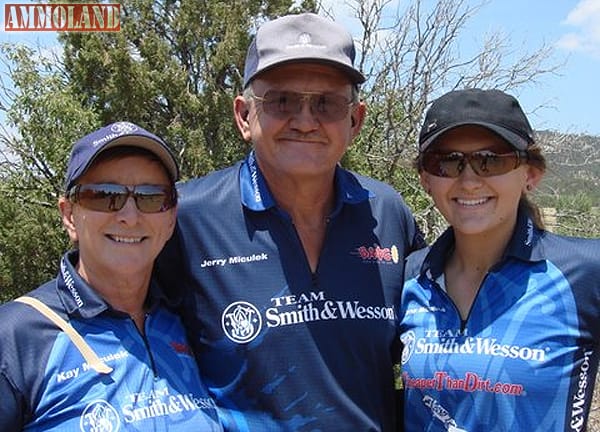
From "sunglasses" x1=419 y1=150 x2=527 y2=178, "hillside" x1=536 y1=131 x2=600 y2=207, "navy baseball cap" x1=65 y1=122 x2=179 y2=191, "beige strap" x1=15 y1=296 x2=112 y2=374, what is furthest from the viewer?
"hillside" x1=536 y1=131 x2=600 y2=207

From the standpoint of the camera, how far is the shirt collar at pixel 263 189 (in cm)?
296

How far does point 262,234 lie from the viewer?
2906 mm

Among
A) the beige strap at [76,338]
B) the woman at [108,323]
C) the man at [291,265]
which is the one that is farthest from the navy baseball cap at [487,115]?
the beige strap at [76,338]

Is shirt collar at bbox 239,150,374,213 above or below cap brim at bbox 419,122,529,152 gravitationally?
below

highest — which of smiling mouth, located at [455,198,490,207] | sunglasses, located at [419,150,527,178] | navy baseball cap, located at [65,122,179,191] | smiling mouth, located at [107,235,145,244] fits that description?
navy baseball cap, located at [65,122,179,191]

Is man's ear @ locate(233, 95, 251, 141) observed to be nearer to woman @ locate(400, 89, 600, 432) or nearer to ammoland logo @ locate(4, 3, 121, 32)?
woman @ locate(400, 89, 600, 432)

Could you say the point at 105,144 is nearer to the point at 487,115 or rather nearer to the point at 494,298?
the point at 487,115

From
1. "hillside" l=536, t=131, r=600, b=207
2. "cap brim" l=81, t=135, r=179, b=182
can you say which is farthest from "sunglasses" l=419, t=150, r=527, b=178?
"hillside" l=536, t=131, r=600, b=207

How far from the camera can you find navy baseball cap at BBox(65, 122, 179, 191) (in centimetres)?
254

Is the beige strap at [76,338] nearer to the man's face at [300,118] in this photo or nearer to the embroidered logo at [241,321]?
the embroidered logo at [241,321]

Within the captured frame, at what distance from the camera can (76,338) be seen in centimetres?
239

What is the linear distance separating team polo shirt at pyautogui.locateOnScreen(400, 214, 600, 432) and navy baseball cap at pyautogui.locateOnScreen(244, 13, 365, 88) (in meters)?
0.96

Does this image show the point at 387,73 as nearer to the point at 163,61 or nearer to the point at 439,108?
the point at 163,61

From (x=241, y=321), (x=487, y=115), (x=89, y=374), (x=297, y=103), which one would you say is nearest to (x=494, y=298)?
(x=487, y=115)
